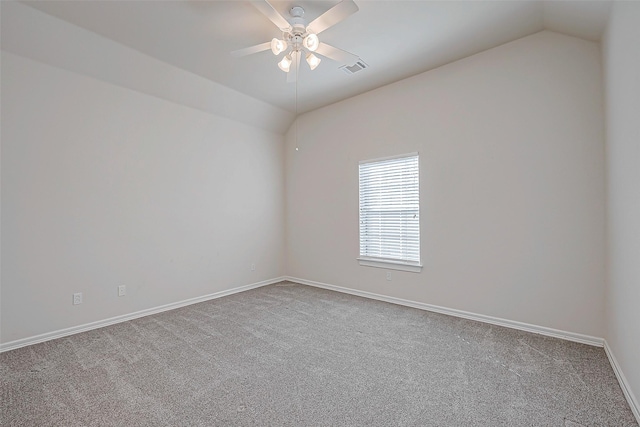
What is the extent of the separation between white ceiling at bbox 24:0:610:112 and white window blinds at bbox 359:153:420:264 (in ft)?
4.14

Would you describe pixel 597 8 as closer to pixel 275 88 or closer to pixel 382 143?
pixel 382 143

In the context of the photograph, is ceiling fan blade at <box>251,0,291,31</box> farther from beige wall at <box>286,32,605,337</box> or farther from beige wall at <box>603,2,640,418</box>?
beige wall at <box>603,2,640,418</box>

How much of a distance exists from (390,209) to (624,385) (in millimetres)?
2682

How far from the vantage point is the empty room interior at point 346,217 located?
78.1 inches

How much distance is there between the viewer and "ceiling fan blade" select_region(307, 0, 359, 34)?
2.01m

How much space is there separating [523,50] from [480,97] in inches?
21.6

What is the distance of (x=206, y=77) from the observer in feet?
12.4

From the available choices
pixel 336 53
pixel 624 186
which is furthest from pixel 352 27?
pixel 624 186

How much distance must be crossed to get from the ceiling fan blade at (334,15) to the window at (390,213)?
2062 mm

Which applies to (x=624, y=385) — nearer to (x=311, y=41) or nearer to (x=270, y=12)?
(x=311, y=41)

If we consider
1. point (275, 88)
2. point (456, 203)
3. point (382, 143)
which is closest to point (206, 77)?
point (275, 88)

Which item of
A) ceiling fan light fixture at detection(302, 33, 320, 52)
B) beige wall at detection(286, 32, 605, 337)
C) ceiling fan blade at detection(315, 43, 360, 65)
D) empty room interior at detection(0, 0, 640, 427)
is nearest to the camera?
empty room interior at detection(0, 0, 640, 427)

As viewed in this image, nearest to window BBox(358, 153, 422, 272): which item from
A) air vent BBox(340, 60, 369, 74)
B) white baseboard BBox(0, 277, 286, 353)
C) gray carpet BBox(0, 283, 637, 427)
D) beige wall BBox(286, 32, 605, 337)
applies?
beige wall BBox(286, 32, 605, 337)

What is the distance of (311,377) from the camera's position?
2.20 meters
